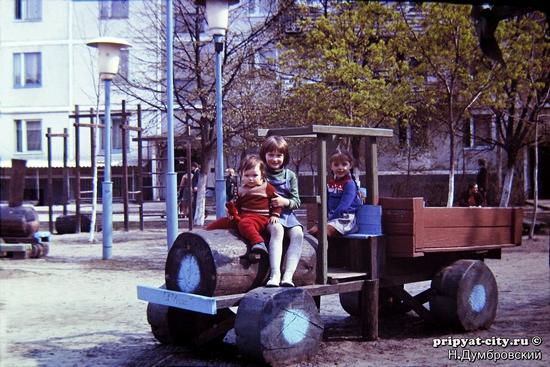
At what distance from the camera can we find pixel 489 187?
27406mm

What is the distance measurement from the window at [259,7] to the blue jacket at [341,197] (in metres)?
13.4

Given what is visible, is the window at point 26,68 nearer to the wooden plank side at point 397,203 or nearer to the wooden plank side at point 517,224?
the wooden plank side at point 517,224

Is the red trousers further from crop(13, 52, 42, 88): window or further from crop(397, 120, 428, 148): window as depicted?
crop(13, 52, 42, 88): window

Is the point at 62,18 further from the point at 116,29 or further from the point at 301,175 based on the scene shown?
the point at 301,175

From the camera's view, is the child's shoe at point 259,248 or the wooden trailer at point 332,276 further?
the child's shoe at point 259,248

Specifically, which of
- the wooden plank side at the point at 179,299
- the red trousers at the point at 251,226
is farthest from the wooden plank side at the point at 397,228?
the wooden plank side at the point at 179,299

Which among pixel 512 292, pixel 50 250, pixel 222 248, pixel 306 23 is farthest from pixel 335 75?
pixel 222 248

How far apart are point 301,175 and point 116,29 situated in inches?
325

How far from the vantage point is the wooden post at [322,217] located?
6.73m

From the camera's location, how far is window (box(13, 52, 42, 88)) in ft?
113

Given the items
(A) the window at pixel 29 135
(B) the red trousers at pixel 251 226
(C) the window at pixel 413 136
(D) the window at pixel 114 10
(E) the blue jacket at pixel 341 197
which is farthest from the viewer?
(A) the window at pixel 29 135

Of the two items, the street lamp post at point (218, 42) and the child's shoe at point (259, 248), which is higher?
the street lamp post at point (218, 42)

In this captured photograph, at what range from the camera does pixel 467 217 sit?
25.1 ft

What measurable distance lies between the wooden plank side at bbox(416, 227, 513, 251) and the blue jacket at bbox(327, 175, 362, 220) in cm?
69
